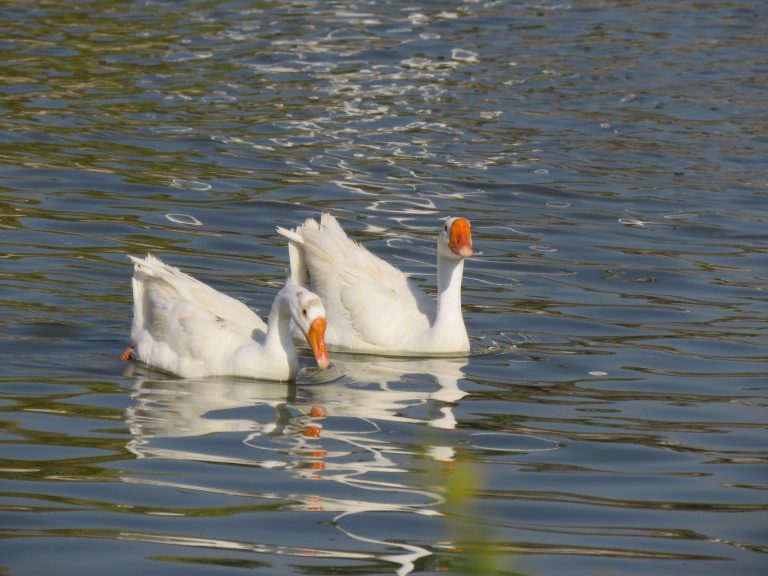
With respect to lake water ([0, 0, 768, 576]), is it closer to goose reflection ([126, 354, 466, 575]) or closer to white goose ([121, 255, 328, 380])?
goose reflection ([126, 354, 466, 575])

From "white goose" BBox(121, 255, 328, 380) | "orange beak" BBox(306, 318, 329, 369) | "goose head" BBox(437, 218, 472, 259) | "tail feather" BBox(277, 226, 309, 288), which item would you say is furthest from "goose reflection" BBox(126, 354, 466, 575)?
"tail feather" BBox(277, 226, 309, 288)

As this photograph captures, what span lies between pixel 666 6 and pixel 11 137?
1487cm

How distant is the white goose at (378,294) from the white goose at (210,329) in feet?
2.62

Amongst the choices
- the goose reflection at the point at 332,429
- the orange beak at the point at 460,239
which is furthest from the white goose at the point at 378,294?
the goose reflection at the point at 332,429

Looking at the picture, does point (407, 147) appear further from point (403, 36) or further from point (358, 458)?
point (358, 458)

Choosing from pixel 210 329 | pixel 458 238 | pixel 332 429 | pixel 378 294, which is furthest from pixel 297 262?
pixel 332 429

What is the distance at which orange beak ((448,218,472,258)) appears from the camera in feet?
Result: 36.9

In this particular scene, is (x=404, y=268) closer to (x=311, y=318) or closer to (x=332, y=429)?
(x=311, y=318)

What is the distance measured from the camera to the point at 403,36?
25.4 meters

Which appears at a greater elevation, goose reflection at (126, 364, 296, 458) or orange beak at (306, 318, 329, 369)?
orange beak at (306, 318, 329, 369)

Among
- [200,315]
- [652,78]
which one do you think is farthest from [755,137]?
[200,315]

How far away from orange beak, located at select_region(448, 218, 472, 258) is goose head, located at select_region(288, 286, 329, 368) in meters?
1.51

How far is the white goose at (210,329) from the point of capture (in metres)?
10.2

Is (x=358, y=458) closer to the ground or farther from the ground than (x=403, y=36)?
closer to the ground
